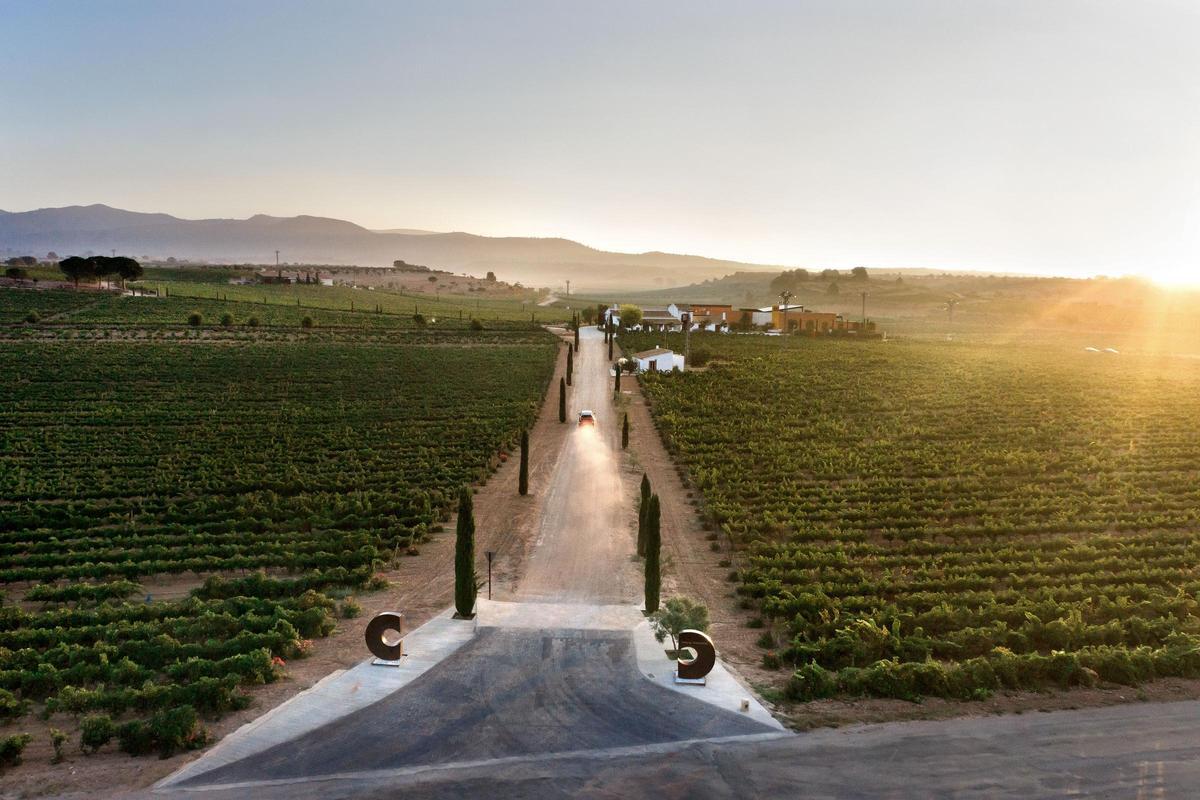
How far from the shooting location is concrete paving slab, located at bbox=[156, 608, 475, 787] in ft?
45.1

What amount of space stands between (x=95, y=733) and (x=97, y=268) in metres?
129

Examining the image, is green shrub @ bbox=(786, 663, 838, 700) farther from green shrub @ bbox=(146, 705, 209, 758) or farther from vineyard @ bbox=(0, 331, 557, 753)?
green shrub @ bbox=(146, 705, 209, 758)

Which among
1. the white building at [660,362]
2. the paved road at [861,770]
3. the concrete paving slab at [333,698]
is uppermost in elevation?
the white building at [660,362]

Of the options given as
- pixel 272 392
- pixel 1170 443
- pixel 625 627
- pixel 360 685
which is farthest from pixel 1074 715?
pixel 272 392

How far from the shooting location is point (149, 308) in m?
103

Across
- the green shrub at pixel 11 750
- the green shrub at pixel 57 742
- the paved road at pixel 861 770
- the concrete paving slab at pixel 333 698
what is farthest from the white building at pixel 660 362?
the green shrub at pixel 11 750

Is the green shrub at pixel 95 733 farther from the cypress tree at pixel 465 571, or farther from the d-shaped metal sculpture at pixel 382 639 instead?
the cypress tree at pixel 465 571

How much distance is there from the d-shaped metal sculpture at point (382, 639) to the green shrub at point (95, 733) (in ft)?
16.8

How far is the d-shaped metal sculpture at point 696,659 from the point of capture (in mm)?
16266

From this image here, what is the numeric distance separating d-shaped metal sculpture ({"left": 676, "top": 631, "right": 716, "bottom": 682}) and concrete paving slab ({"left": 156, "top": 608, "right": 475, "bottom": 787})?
5.60 meters

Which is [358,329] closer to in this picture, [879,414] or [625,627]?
[879,414]

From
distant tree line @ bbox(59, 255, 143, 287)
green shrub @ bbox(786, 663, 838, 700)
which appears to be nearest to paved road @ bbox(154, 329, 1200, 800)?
green shrub @ bbox(786, 663, 838, 700)

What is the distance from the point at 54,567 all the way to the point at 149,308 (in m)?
91.9

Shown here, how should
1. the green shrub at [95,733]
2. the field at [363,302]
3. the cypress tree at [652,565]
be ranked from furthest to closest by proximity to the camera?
1. the field at [363,302]
2. the cypress tree at [652,565]
3. the green shrub at [95,733]
